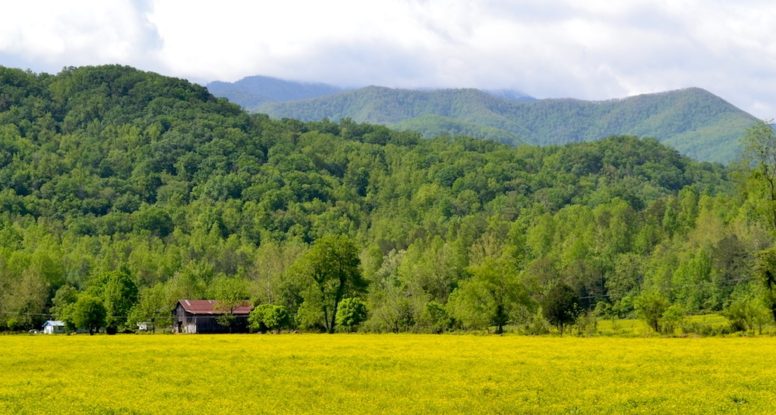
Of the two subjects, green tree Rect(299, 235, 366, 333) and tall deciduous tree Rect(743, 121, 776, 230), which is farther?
green tree Rect(299, 235, 366, 333)

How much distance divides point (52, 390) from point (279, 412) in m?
14.1

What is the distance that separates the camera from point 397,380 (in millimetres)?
49531

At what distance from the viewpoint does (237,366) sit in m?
57.2

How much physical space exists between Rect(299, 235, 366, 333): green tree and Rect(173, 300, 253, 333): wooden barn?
22142 millimetres

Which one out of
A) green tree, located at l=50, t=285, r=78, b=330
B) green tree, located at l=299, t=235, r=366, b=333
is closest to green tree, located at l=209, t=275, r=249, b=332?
green tree, located at l=299, t=235, r=366, b=333

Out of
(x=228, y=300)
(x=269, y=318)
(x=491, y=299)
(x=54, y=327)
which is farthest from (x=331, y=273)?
(x=54, y=327)

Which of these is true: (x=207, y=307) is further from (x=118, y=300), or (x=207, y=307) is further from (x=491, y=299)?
(x=491, y=299)

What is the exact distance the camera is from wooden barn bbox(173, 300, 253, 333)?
146 meters

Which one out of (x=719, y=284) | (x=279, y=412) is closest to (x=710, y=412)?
(x=279, y=412)

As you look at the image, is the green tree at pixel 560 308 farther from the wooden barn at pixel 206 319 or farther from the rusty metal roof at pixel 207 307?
the rusty metal roof at pixel 207 307

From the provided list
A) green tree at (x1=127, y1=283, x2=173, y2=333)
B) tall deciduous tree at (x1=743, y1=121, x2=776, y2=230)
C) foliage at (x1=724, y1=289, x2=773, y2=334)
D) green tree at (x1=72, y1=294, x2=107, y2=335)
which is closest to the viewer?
foliage at (x1=724, y1=289, x2=773, y2=334)

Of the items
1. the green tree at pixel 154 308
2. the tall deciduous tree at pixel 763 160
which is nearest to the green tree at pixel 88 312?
the green tree at pixel 154 308

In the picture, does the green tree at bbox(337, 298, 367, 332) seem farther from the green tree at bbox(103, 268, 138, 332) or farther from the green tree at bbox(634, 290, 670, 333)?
the green tree at bbox(634, 290, 670, 333)

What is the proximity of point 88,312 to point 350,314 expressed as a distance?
1421 inches
